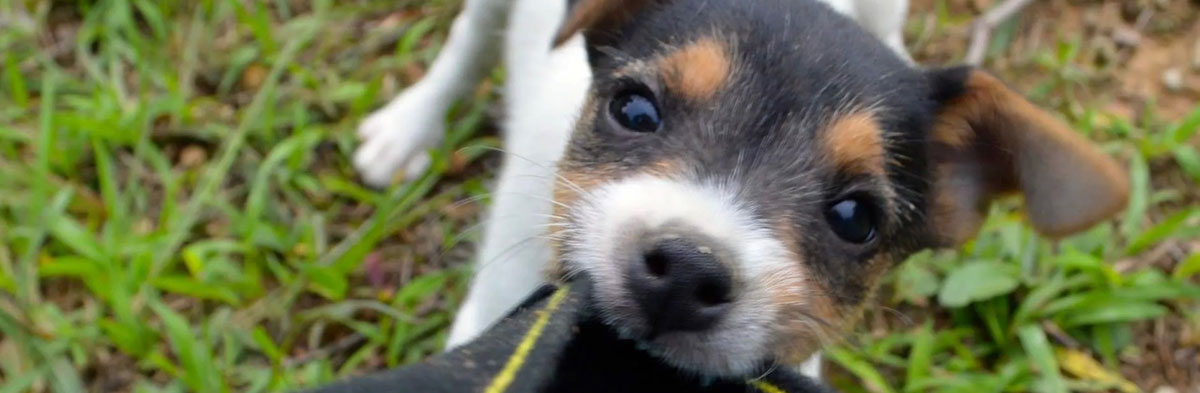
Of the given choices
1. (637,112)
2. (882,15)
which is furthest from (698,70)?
(882,15)

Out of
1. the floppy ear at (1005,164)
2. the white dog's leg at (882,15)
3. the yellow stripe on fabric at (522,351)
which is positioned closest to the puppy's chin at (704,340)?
the yellow stripe on fabric at (522,351)

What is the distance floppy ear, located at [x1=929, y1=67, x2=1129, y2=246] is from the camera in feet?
7.77

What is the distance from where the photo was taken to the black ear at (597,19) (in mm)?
2670

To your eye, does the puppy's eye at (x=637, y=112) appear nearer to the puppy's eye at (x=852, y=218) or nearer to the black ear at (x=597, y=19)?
the black ear at (x=597, y=19)

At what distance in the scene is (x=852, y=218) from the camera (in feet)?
8.13

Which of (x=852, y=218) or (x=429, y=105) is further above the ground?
(x=429, y=105)

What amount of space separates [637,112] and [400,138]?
2008 millimetres

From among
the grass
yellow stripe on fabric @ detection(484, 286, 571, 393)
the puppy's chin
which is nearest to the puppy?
the puppy's chin

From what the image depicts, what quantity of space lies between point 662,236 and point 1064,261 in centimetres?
238

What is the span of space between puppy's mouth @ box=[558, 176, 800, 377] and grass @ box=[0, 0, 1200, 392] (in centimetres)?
141

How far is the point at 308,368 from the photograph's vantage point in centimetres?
365

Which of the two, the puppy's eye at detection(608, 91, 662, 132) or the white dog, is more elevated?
the white dog

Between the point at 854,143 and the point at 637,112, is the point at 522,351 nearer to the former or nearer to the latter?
the point at 637,112

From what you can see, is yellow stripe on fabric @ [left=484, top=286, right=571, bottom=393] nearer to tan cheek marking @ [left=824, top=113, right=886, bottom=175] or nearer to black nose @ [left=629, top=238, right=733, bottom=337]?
black nose @ [left=629, top=238, right=733, bottom=337]
